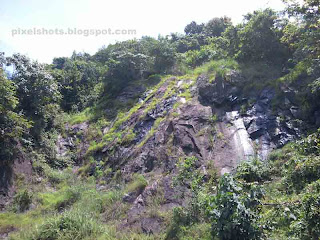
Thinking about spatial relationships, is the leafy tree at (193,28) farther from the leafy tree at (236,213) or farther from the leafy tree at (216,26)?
the leafy tree at (236,213)

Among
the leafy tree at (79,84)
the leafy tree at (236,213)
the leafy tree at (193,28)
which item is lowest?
the leafy tree at (236,213)

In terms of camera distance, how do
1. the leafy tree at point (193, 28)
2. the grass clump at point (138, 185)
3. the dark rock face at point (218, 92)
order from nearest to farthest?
1. the grass clump at point (138, 185)
2. the dark rock face at point (218, 92)
3. the leafy tree at point (193, 28)

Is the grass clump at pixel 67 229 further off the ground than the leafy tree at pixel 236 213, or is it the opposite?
the leafy tree at pixel 236 213

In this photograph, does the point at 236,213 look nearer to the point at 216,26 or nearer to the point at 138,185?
the point at 138,185

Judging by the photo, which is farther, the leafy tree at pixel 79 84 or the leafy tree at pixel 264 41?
the leafy tree at pixel 79 84

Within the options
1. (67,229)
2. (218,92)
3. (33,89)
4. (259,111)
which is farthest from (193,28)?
(67,229)

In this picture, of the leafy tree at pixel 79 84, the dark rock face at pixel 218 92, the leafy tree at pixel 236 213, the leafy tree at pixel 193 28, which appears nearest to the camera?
the leafy tree at pixel 236 213

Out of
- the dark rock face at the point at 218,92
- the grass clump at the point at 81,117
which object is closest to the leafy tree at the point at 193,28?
the grass clump at the point at 81,117

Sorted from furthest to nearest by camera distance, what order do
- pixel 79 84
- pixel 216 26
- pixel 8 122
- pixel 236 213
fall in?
pixel 216 26 → pixel 79 84 → pixel 8 122 → pixel 236 213

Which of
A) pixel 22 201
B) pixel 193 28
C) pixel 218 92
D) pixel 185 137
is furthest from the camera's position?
pixel 193 28

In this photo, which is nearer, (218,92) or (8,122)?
(8,122)

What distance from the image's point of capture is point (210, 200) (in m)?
5.20

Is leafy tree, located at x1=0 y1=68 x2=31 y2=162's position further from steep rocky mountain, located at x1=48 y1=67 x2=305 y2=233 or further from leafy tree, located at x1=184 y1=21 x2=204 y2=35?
leafy tree, located at x1=184 y1=21 x2=204 y2=35

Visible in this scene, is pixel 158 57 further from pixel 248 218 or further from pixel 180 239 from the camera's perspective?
pixel 248 218
